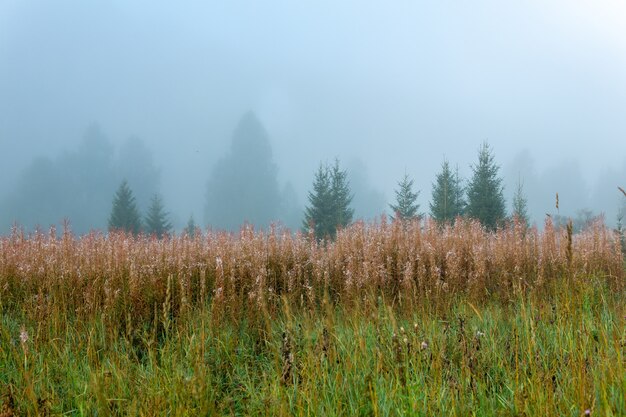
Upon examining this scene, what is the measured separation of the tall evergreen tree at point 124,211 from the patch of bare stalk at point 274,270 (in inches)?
1004

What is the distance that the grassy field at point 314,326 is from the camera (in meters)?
2.75

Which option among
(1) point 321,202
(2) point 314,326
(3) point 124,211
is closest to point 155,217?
(3) point 124,211

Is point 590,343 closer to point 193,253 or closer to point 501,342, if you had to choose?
point 501,342

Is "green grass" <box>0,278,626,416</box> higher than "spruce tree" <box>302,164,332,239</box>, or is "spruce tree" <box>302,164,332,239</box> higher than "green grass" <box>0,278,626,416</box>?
"spruce tree" <box>302,164,332,239</box>

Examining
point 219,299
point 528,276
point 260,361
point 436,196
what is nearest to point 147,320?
point 219,299

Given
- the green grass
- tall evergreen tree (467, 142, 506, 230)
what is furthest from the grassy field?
tall evergreen tree (467, 142, 506, 230)

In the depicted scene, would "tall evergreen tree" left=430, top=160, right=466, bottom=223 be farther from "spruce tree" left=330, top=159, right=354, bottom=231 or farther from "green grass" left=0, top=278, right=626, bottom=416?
"green grass" left=0, top=278, right=626, bottom=416

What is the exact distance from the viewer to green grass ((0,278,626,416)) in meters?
2.56

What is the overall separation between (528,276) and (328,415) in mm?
6937

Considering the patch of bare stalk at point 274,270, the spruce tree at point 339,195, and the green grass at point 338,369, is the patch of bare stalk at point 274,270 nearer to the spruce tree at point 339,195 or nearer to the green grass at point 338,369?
the green grass at point 338,369

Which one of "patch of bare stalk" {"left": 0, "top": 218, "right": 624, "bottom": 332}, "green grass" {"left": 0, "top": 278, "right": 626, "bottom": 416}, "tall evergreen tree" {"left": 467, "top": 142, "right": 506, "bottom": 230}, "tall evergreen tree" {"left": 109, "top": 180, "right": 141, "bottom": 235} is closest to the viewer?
"green grass" {"left": 0, "top": 278, "right": 626, "bottom": 416}

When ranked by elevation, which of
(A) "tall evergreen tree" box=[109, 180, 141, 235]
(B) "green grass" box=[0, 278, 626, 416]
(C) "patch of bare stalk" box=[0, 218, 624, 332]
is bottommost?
(B) "green grass" box=[0, 278, 626, 416]

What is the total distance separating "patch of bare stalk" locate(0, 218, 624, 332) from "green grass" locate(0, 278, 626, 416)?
369 mm

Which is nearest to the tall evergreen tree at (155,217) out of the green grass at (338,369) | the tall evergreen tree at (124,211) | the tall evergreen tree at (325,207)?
the tall evergreen tree at (124,211)
